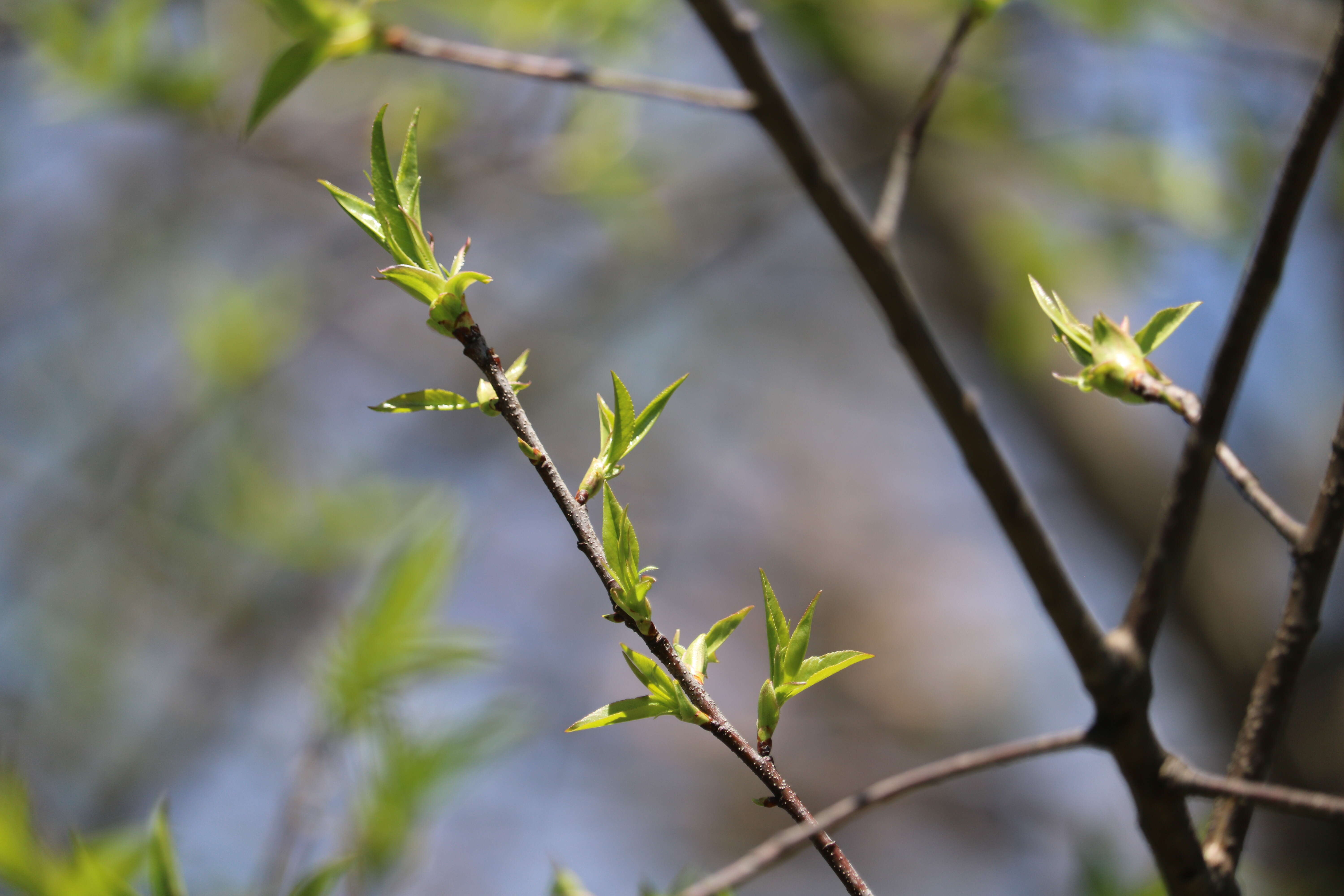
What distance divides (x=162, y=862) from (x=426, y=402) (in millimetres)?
145

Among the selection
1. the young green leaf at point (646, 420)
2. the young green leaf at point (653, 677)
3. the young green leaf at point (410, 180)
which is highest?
the young green leaf at point (410, 180)

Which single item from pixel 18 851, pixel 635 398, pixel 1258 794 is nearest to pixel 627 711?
pixel 1258 794

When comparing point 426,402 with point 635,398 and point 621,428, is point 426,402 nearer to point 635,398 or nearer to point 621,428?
point 621,428

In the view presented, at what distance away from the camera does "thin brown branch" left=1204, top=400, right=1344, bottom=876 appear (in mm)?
181

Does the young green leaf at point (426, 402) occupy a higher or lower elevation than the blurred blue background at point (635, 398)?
higher

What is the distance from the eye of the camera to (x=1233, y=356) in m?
0.19

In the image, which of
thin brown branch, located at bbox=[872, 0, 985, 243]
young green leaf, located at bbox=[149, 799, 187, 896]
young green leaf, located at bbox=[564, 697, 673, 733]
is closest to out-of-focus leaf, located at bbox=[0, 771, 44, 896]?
young green leaf, located at bbox=[149, 799, 187, 896]

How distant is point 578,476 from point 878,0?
940 millimetres

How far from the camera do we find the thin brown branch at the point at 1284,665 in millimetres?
181

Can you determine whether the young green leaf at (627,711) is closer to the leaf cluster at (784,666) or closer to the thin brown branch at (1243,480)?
the leaf cluster at (784,666)

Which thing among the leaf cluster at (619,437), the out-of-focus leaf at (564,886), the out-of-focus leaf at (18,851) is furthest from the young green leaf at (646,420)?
the out-of-focus leaf at (18,851)

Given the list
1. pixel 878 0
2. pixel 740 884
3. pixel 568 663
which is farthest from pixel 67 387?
pixel 740 884

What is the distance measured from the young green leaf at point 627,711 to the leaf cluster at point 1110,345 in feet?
0.35

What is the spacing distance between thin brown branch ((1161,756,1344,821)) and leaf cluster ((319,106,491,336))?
0.51 feet
